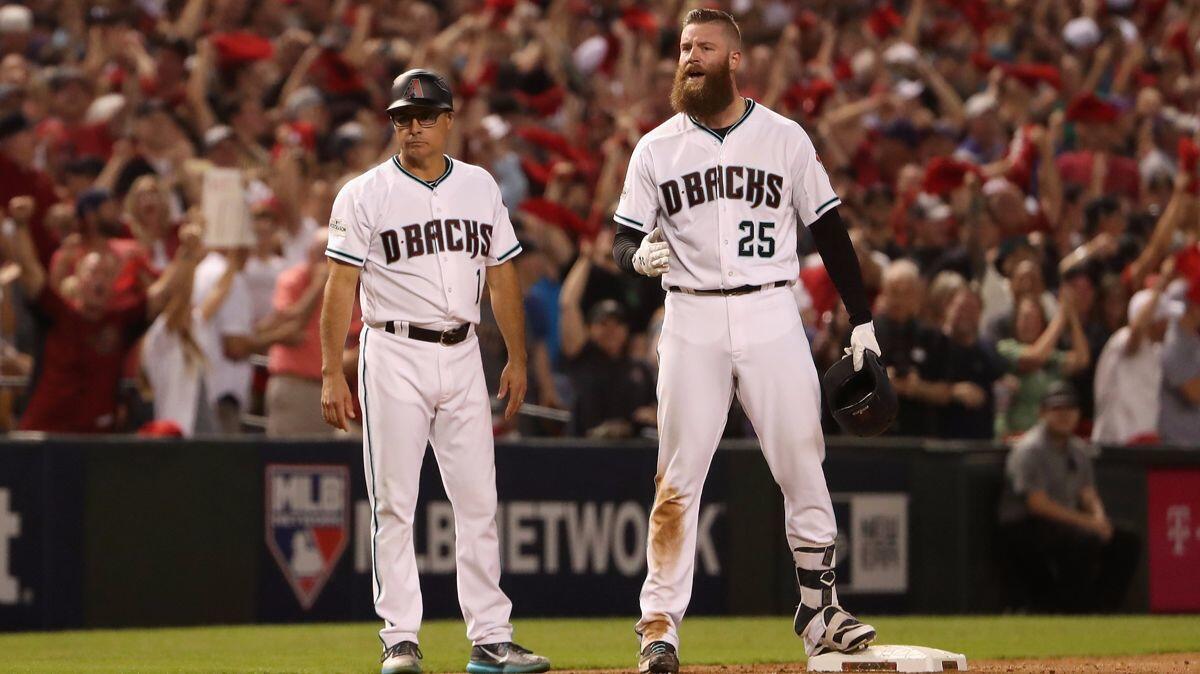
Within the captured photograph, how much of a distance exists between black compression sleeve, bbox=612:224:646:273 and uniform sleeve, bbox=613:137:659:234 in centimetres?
2

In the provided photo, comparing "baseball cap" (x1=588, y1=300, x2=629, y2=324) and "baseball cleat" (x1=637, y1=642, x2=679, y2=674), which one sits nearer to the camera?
"baseball cleat" (x1=637, y1=642, x2=679, y2=674)

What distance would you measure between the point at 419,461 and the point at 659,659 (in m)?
1.29

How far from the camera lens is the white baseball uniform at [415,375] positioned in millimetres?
7641

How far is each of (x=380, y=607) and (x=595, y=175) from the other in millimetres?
8800

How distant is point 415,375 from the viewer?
765 cm

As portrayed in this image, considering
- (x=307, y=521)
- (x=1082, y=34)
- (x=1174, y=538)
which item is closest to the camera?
(x=307, y=521)

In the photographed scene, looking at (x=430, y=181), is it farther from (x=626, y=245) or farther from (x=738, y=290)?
(x=738, y=290)

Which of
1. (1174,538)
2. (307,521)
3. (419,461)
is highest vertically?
(419,461)

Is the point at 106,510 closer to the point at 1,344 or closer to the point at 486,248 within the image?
the point at 1,344

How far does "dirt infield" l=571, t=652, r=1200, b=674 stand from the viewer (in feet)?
25.8

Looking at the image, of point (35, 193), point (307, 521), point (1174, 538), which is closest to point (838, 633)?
point (307, 521)

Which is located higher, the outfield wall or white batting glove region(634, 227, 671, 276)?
white batting glove region(634, 227, 671, 276)

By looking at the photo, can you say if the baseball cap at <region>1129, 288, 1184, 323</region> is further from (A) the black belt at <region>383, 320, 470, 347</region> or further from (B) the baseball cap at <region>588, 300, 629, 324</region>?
(A) the black belt at <region>383, 320, 470, 347</region>

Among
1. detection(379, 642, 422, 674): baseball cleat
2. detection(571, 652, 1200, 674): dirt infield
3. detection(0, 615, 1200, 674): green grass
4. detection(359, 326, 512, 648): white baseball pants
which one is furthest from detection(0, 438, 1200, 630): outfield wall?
detection(379, 642, 422, 674): baseball cleat
